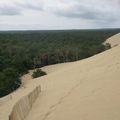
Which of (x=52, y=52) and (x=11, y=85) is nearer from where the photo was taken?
(x=11, y=85)

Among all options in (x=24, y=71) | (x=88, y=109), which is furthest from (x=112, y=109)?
(x=24, y=71)

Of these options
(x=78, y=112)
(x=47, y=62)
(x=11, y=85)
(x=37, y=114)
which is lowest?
(x=47, y=62)

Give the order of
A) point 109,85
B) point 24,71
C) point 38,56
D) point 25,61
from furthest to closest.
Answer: point 38,56
point 25,61
point 24,71
point 109,85

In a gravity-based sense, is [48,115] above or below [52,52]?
above

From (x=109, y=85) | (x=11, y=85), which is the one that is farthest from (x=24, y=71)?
(x=109, y=85)

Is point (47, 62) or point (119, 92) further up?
point (119, 92)

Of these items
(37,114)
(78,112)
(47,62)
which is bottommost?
(47,62)

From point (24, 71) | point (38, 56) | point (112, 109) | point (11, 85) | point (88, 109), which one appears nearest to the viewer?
point (112, 109)

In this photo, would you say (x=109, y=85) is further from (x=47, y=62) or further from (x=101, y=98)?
(x=47, y=62)

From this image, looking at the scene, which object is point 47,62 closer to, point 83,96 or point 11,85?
point 11,85
